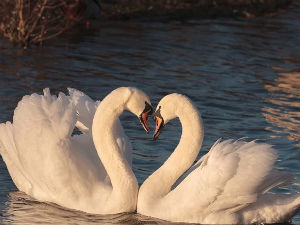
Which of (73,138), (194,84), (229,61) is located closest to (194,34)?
(229,61)

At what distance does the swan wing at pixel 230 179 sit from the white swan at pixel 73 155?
0.74 metres

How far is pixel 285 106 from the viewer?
12859 millimetres

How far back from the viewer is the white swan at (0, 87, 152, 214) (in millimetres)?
8141

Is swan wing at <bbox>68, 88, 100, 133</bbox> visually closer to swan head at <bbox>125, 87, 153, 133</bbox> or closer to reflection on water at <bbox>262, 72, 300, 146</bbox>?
swan head at <bbox>125, 87, 153, 133</bbox>

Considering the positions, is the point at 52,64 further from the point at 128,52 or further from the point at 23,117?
the point at 23,117

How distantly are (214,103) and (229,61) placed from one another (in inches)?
104

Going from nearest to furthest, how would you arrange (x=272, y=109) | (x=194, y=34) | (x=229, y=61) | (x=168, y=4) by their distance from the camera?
(x=272, y=109) < (x=229, y=61) < (x=194, y=34) < (x=168, y=4)

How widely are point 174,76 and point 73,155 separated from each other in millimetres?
6084

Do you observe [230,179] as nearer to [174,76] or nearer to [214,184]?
[214,184]

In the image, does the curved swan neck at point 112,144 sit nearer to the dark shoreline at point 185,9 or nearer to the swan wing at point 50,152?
the swan wing at point 50,152

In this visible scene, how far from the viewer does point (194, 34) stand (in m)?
17.0

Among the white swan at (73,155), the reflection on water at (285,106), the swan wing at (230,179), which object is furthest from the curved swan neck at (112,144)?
the reflection on water at (285,106)

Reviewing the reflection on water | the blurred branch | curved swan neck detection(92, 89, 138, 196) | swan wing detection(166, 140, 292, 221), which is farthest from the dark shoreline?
swan wing detection(166, 140, 292, 221)

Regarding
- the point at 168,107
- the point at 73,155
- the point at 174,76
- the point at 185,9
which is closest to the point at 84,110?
the point at 73,155
